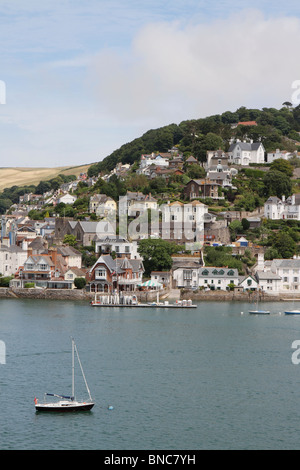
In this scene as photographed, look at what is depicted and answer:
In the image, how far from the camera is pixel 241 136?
343 ft

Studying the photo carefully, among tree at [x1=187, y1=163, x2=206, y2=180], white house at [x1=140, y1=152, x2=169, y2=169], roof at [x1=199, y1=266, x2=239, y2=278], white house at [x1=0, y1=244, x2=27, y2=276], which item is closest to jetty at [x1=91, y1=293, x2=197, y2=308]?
roof at [x1=199, y1=266, x2=239, y2=278]

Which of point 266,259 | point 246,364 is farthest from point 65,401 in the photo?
point 266,259

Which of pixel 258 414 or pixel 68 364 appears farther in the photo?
pixel 68 364

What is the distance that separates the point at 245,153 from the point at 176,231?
85.0 feet

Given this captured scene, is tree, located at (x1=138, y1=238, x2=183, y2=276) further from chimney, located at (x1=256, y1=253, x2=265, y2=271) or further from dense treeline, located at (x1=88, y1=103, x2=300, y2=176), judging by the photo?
dense treeline, located at (x1=88, y1=103, x2=300, y2=176)

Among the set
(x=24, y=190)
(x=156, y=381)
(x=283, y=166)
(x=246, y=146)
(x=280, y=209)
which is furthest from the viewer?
(x=24, y=190)

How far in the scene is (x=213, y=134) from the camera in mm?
98812

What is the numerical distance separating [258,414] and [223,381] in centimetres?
480

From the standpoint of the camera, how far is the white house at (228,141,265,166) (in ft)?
315

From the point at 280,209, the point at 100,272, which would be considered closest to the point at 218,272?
the point at 100,272

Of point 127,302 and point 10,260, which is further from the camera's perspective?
point 10,260

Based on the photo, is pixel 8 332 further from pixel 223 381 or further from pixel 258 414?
pixel 258 414

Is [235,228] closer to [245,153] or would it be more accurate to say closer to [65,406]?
[245,153]

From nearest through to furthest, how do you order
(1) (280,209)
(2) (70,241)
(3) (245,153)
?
(2) (70,241) < (1) (280,209) < (3) (245,153)
